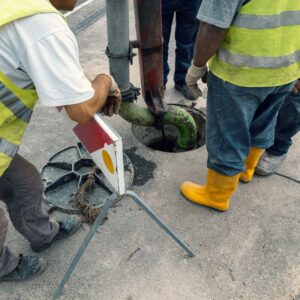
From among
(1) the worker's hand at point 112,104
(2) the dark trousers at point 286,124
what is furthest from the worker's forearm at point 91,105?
(2) the dark trousers at point 286,124

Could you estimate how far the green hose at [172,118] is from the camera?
10.7 feet

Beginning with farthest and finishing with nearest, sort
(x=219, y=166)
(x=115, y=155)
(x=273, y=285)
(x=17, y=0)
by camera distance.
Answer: (x=219, y=166) → (x=273, y=285) → (x=115, y=155) → (x=17, y=0)

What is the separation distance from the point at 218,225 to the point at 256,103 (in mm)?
1059

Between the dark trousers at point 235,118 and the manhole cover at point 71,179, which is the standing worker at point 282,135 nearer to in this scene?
the dark trousers at point 235,118

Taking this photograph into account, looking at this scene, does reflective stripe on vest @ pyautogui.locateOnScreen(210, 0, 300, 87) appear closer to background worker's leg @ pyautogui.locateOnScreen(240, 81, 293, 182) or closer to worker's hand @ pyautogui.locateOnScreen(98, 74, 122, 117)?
background worker's leg @ pyautogui.locateOnScreen(240, 81, 293, 182)

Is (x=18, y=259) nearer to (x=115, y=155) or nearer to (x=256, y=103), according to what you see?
(x=115, y=155)

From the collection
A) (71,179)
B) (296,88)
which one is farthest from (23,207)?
(296,88)

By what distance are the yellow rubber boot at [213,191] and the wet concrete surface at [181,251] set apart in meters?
0.07

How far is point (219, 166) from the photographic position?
2.55 meters

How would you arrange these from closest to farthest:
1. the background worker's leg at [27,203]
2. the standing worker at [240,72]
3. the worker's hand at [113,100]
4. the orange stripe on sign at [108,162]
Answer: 1. the orange stripe on sign at [108,162]
2. the standing worker at [240,72]
3. the worker's hand at [113,100]
4. the background worker's leg at [27,203]

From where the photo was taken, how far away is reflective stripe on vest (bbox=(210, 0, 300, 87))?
5.82ft

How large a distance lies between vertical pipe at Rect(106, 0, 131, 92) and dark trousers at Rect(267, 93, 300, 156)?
1.39m

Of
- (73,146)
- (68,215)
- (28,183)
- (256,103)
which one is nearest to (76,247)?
(68,215)

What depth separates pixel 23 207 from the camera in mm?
2242
